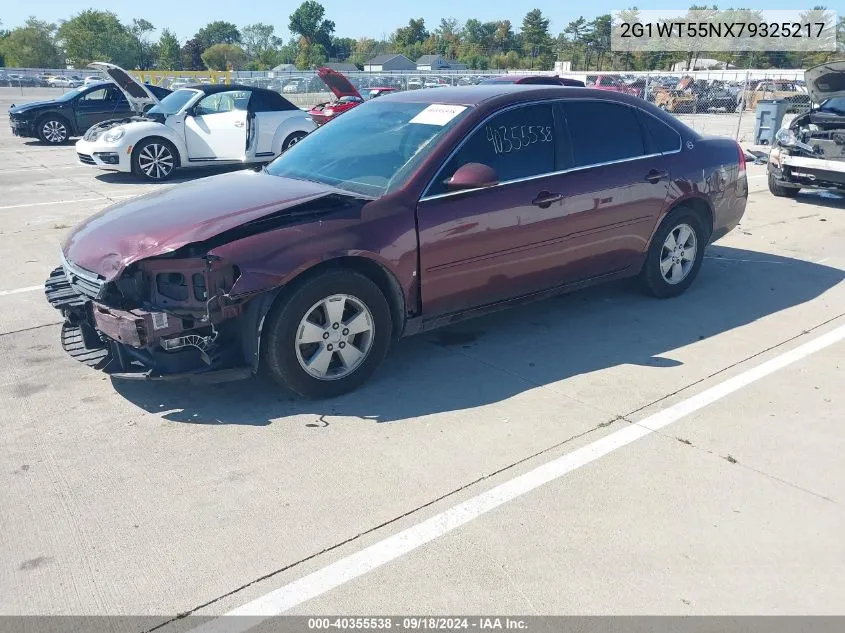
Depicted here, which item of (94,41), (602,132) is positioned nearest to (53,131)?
(602,132)

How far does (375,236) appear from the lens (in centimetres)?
423

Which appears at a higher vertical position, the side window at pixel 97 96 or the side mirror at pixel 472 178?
the side window at pixel 97 96

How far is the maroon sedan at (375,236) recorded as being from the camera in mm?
3908

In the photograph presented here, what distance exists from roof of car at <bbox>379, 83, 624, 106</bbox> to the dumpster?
13001 mm

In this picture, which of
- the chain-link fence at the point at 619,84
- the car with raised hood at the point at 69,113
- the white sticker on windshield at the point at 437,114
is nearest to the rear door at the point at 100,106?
the car with raised hood at the point at 69,113

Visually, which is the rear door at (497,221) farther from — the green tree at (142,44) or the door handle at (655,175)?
the green tree at (142,44)

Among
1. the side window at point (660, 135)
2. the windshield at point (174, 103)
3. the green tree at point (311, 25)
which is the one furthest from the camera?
the green tree at point (311, 25)

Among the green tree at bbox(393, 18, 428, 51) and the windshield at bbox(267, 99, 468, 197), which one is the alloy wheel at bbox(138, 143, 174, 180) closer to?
the windshield at bbox(267, 99, 468, 197)

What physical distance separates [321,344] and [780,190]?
9.20m

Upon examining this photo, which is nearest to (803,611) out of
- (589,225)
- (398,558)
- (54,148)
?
(398,558)

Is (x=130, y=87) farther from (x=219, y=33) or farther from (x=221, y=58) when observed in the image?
(x=219, y=33)

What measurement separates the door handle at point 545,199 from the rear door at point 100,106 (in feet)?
49.1

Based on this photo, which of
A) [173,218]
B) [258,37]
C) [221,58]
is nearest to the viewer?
[173,218]

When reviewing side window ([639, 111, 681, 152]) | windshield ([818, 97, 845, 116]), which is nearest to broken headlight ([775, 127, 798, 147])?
windshield ([818, 97, 845, 116])
